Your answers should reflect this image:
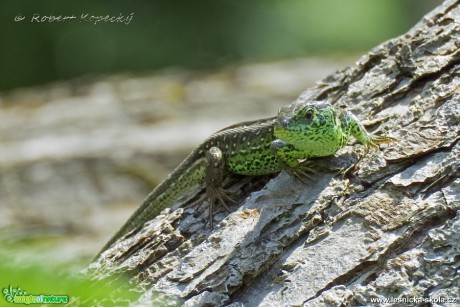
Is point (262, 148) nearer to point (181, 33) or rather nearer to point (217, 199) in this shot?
point (217, 199)

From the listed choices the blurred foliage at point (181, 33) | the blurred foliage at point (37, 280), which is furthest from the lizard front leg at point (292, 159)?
the blurred foliage at point (181, 33)

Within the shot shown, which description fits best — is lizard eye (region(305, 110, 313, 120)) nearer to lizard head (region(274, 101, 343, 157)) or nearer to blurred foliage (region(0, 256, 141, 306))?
lizard head (region(274, 101, 343, 157))

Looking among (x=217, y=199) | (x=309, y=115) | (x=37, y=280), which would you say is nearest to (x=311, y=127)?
(x=309, y=115)

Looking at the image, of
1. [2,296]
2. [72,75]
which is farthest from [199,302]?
[72,75]

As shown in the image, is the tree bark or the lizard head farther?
the lizard head

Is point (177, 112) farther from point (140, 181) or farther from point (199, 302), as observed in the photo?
point (199, 302)

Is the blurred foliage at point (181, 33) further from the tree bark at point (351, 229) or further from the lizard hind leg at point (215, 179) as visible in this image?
the tree bark at point (351, 229)

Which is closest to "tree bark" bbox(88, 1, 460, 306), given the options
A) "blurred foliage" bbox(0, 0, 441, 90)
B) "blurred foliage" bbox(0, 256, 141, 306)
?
"blurred foliage" bbox(0, 256, 141, 306)
